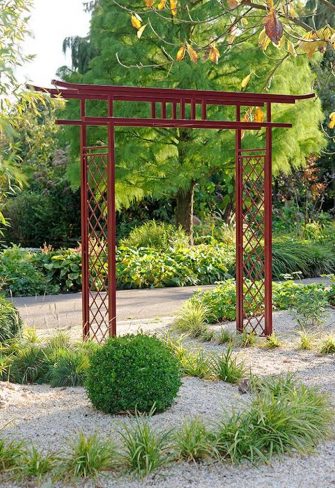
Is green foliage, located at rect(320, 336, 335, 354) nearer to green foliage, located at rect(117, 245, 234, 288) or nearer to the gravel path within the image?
the gravel path

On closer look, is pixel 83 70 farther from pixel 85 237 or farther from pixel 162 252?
pixel 85 237

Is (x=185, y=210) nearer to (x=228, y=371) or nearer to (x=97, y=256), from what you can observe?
(x=97, y=256)

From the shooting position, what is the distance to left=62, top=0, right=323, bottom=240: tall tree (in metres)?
14.0

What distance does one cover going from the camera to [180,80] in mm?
13875

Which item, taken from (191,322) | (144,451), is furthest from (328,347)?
(144,451)

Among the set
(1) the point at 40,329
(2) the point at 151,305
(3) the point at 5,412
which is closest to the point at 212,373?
(3) the point at 5,412

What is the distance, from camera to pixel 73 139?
48.4ft

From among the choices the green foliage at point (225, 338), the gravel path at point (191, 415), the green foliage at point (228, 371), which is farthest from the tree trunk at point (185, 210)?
the green foliage at point (228, 371)

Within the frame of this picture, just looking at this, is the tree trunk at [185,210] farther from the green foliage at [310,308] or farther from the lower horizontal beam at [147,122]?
the lower horizontal beam at [147,122]

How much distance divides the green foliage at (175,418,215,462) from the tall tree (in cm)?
925

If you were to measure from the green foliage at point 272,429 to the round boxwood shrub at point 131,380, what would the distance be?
1.73 feet

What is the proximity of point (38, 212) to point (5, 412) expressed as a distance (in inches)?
522

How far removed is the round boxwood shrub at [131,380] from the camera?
5.60 meters

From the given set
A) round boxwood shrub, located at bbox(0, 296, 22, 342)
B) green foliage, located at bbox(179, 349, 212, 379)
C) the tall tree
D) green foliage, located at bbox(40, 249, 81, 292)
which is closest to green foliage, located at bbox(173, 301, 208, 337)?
green foliage, located at bbox(179, 349, 212, 379)
